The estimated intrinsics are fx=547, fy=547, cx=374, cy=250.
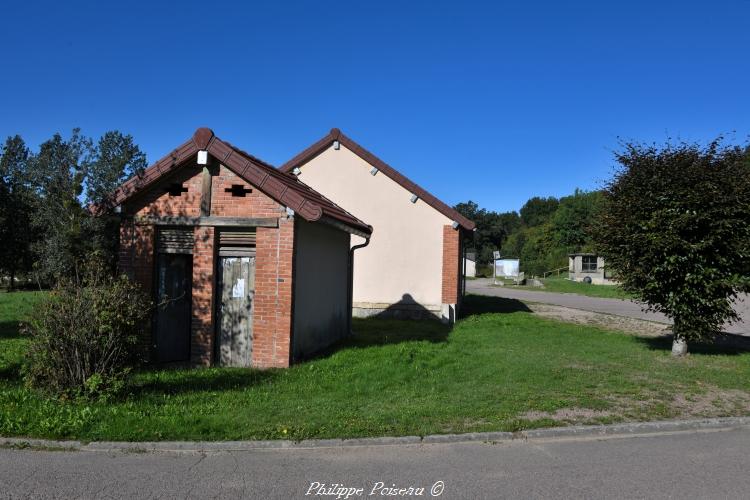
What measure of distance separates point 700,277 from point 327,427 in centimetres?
824

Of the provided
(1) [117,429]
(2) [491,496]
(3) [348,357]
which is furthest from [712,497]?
(3) [348,357]

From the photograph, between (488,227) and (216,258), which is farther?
(488,227)

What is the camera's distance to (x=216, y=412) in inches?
253

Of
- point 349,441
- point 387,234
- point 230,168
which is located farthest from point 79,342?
point 387,234

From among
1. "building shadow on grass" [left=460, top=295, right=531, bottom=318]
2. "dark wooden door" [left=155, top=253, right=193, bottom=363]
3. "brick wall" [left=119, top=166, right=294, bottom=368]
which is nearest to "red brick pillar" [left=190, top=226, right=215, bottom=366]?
"brick wall" [left=119, top=166, right=294, bottom=368]

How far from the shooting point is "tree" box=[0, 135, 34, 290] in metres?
31.1

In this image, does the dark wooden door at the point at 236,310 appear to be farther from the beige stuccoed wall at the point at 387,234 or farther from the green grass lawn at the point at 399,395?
the beige stuccoed wall at the point at 387,234

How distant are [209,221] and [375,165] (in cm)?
958

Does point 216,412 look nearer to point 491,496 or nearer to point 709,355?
point 491,496

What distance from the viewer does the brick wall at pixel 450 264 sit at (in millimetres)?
17406

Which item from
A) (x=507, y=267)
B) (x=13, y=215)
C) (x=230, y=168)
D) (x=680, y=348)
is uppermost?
(x=13, y=215)

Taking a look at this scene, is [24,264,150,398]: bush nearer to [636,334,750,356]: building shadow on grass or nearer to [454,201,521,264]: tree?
[636,334,750,356]: building shadow on grass

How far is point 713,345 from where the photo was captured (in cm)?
1299

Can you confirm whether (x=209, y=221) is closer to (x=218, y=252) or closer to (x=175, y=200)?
(x=218, y=252)
